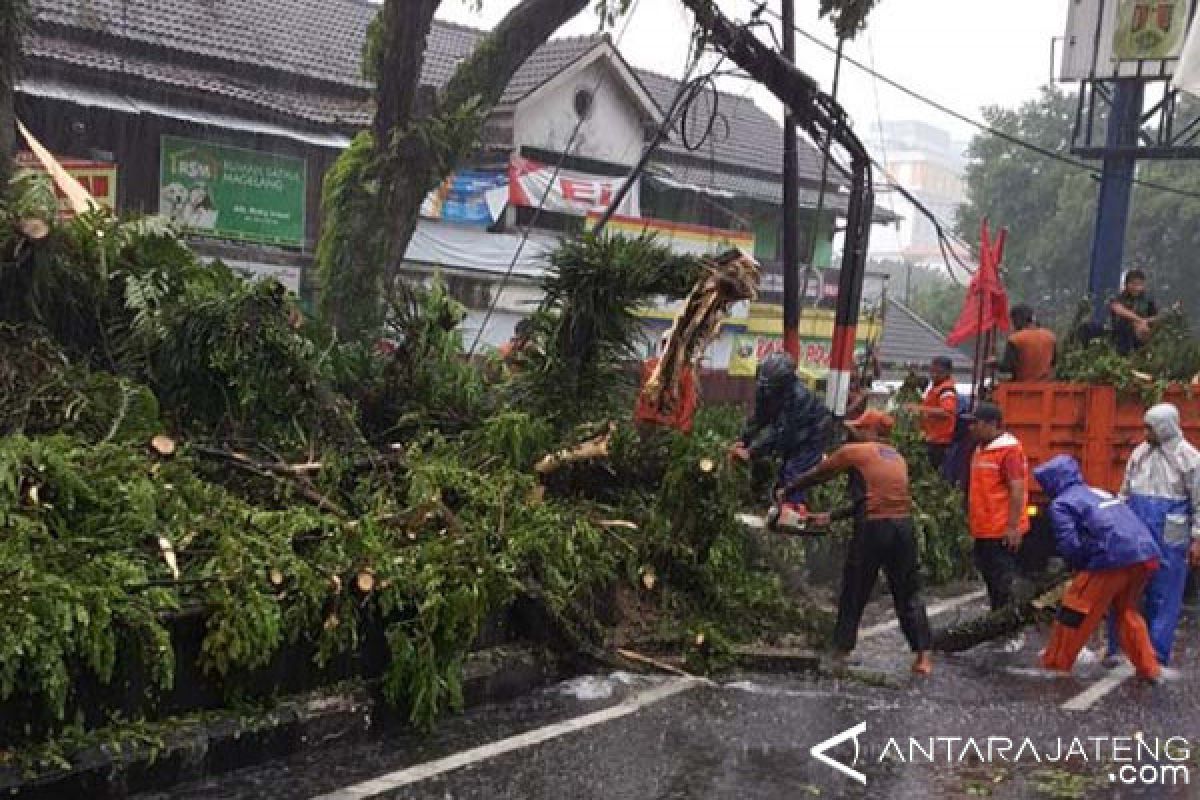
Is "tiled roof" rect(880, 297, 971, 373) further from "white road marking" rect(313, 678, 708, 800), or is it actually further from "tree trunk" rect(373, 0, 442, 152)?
"white road marking" rect(313, 678, 708, 800)

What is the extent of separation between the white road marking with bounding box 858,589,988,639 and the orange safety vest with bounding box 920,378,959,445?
1844 mm

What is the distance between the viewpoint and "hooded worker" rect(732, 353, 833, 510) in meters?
9.12

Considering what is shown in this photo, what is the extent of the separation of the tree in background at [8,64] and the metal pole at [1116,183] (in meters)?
15.0

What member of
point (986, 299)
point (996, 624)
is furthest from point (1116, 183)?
point (996, 624)

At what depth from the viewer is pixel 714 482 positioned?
26.8 feet

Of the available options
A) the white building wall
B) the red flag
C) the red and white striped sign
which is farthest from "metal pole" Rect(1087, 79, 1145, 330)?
the white building wall

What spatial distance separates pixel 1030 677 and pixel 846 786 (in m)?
2.75

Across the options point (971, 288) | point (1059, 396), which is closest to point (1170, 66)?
point (971, 288)

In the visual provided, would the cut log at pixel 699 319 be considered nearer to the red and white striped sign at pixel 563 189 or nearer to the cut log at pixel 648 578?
the cut log at pixel 648 578

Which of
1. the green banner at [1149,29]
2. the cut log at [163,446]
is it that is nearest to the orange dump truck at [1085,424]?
the cut log at [163,446]

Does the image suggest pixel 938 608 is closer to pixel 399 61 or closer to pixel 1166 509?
pixel 1166 509

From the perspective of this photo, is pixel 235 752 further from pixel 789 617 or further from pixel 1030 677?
pixel 1030 677

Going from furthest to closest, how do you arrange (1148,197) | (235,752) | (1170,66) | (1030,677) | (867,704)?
(1148,197)
(1170,66)
(1030,677)
(867,704)
(235,752)

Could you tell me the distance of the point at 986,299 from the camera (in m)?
13.4
